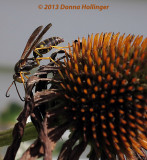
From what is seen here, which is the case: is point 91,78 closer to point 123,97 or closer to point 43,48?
point 123,97

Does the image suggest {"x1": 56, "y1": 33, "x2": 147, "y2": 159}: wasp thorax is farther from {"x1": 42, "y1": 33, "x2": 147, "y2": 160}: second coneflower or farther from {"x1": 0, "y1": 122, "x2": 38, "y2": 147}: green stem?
{"x1": 0, "y1": 122, "x2": 38, "y2": 147}: green stem

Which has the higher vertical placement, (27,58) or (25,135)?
(27,58)

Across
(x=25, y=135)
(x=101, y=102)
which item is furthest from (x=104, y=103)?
(x=25, y=135)

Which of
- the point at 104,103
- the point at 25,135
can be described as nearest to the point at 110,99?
the point at 104,103

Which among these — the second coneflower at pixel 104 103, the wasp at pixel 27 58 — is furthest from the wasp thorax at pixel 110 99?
the wasp at pixel 27 58

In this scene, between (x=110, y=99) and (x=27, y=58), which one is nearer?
(x=110, y=99)

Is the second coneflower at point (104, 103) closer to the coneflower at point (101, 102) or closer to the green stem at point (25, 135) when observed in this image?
the coneflower at point (101, 102)

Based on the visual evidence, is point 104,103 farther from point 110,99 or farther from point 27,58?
point 27,58

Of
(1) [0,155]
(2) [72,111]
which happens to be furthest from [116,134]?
(1) [0,155]
